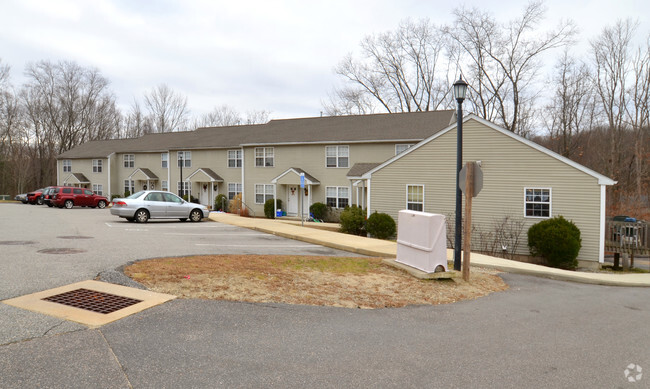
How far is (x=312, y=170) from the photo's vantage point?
29.2 m

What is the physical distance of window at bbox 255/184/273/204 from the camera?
3091 centimetres

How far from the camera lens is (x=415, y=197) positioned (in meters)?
20.6

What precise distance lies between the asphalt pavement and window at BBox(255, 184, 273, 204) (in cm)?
2297

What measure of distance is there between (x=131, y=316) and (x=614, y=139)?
43.0 m

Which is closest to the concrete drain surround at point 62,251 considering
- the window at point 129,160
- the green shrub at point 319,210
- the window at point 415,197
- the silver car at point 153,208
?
the silver car at point 153,208

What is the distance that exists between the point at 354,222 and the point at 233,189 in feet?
49.6

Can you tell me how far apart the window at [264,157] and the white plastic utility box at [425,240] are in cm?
2201

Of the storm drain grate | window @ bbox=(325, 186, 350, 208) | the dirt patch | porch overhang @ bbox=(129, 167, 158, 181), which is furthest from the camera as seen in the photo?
porch overhang @ bbox=(129, 167, 158, 181)

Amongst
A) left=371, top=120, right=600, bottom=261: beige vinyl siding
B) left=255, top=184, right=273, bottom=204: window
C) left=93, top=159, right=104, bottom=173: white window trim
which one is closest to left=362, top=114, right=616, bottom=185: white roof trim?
left=371, top=120, right=600, bottom=261: beige vinyl siding

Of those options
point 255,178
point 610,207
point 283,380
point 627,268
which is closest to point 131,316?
point 283,380

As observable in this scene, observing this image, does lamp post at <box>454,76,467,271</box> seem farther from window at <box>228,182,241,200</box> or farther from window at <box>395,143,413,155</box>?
window at <box>228,182,241,200</box>

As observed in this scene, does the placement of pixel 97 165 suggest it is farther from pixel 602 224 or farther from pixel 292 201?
pixel 602 224

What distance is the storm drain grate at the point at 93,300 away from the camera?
19.0 ft

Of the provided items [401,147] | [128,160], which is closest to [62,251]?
[401,147]
